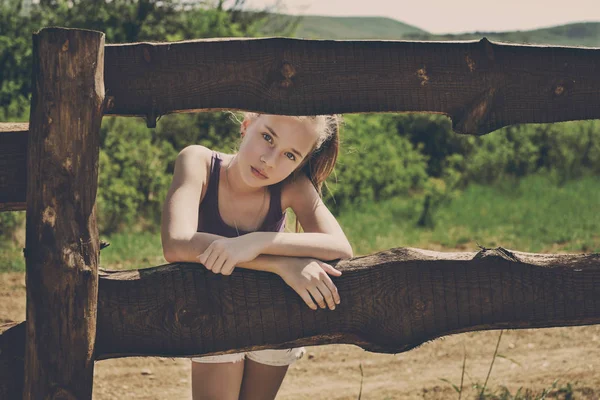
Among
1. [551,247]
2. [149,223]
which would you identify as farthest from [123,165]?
[551,247]

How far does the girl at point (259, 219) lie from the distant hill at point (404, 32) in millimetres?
21629

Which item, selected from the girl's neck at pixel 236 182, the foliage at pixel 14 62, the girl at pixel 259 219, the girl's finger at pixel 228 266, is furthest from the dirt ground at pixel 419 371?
the foliage at pixel 14 62

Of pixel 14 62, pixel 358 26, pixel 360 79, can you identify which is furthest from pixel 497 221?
pixel 358 26

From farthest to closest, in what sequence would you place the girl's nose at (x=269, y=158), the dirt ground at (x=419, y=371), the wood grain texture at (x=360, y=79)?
the dirt ground at (x=419, y=371) → the girl's nose at (x=269, y=158) → the wood grain texture at (x=360, y=79)

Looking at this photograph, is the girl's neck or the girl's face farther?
the girl's neck

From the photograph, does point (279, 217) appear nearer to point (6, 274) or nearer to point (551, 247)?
point (6, 274)

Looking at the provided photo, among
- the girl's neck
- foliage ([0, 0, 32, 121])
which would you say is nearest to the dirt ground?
the girl's neck

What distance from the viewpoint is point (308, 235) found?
8.54 feet

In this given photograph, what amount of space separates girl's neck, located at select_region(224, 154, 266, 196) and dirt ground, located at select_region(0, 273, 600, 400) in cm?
157

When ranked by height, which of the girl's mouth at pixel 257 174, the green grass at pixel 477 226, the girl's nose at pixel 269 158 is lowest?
the green grass at pixel 477 226

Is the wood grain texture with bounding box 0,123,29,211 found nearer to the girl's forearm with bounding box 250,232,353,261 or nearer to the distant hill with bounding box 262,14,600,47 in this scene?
the girl's forearm with bounding box 250,232,353,261

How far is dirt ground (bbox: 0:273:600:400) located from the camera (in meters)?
4.13

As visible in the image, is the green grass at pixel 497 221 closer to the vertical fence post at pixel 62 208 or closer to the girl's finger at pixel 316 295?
the girl's finger at pixel 316 295

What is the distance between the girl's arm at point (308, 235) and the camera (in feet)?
8.21
